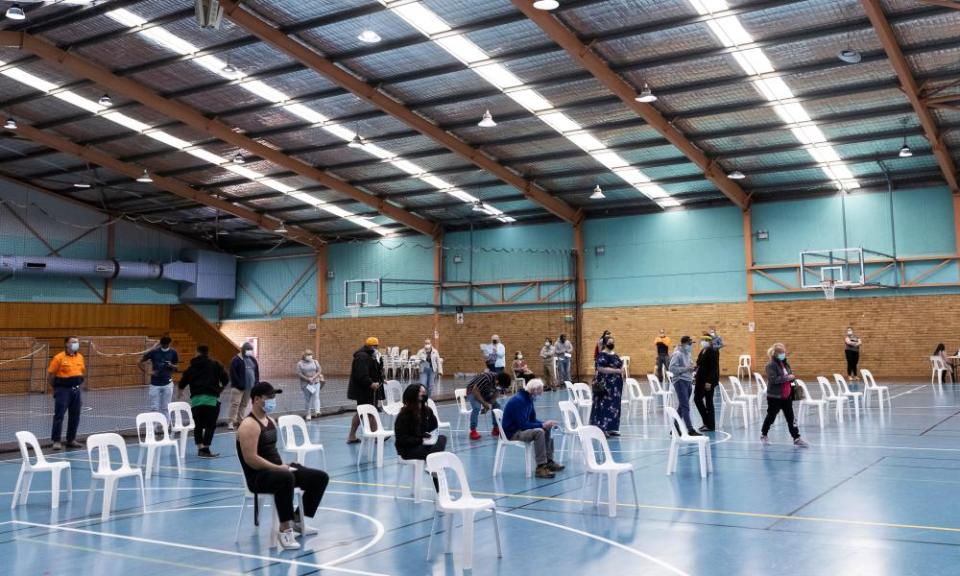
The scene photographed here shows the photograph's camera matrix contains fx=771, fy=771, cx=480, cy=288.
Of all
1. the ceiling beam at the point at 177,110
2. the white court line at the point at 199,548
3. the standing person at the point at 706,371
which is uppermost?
the ceiling beam at the point at 177,110

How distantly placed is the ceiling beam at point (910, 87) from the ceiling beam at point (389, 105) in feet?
38.0

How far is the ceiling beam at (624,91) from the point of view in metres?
16.3

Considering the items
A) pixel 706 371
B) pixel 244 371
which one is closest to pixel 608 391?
pixel 706 371

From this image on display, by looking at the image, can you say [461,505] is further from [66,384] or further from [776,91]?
[776,91]

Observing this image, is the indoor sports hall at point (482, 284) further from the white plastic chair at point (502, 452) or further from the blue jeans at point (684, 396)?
the blue jeans at point (684, 396)

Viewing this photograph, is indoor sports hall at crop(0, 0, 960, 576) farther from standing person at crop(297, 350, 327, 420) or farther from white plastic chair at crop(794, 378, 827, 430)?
white plastic chair at crop(794, 378, 827, 430)

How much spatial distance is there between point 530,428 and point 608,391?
11.5ft

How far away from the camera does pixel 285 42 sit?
17.5 m

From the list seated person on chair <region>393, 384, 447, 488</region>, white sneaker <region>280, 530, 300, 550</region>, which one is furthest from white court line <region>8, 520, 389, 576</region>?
seated person on chair <region>393, 384, 447, 488</region>

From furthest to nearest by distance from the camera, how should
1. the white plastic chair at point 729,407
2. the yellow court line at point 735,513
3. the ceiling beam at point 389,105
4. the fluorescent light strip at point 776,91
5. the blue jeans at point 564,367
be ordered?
the blue jeans at point 564,367
the ceiling beam at point 389,105
the fluorescent light strip at point 776,91
the white plastic chair at point 729,407
the yellow court line at point 735,513

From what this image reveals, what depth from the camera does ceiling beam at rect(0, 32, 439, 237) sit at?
60.1 feet

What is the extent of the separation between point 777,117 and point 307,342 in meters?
22.6

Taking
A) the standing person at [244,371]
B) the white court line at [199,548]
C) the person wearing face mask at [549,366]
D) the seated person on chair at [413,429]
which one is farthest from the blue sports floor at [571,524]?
the person wearing face mask at [549,366]

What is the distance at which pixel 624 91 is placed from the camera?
19.1 metres
